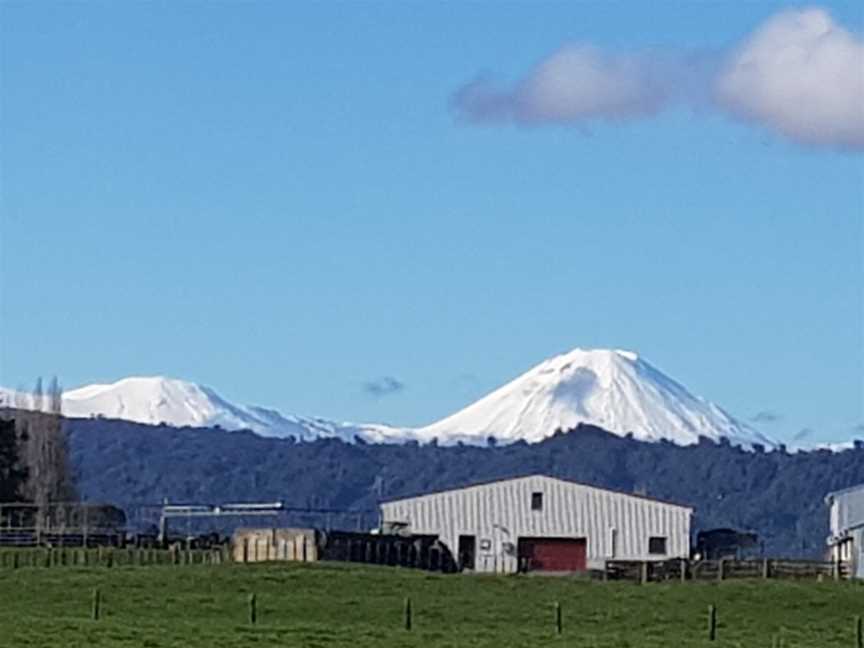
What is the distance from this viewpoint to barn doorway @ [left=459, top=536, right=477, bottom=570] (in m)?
117

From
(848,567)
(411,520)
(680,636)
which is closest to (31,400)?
(411,520)

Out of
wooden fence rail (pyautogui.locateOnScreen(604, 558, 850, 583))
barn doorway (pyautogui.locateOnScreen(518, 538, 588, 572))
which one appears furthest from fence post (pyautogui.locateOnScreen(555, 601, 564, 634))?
barn doorway (pyautogui.locateOnScreen(518, 538, 588, 572))

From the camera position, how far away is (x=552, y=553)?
390 feet

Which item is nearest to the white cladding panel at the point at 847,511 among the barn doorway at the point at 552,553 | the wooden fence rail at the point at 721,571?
the barn doorway at the point at 552,553

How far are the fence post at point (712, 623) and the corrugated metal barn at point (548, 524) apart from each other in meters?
48.4

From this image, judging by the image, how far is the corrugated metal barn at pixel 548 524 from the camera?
118 metres

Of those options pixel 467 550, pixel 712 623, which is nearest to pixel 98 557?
pixel 712 623

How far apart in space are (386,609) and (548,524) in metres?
51.1

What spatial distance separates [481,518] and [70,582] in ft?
152

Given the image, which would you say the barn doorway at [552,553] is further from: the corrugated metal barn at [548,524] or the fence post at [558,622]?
the fence post at [558,622]

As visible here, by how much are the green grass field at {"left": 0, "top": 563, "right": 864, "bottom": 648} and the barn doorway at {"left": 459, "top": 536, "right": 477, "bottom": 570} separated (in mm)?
32470

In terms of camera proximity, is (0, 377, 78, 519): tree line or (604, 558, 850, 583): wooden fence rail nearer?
(604, 558, 850, 583): wooden fence rail

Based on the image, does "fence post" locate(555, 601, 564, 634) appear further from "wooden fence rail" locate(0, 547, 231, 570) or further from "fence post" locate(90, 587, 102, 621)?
"wooden fence rail" locate(0, 547, 231, 570)

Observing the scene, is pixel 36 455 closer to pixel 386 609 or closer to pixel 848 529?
pixel 848 529
